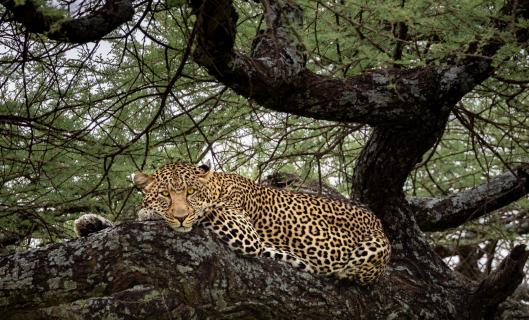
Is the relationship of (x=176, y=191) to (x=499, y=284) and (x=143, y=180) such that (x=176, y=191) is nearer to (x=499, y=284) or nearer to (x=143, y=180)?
(x=143, y=180)

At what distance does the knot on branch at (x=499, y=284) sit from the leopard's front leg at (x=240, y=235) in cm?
136

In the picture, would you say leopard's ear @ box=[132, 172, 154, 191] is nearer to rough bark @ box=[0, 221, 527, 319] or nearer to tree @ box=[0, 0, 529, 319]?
tree @ box=[0, 0, 529, 319]

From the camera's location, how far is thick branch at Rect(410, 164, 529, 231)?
8375 mm

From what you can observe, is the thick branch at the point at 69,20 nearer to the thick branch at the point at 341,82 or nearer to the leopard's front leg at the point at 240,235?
the thick branch at the point at 341,82

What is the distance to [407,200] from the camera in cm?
849

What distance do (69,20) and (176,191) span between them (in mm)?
1688

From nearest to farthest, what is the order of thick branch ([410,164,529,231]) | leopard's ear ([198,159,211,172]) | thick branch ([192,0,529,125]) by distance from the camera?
thick branch ([192,0,529,125])
leopard's ear ([198,159,211,172])
thick branch ([410,164,529,231])

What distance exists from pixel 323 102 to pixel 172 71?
2.00 m

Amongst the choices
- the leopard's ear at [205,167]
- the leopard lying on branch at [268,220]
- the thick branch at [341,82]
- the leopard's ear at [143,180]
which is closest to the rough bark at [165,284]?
the leopard lying on branch at [268,220]

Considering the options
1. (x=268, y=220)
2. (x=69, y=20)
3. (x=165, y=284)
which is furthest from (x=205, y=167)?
(x=69, y=20)

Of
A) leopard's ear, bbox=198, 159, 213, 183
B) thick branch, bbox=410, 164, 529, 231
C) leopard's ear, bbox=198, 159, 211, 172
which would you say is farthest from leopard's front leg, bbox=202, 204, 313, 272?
thick branch, bbox=410, 164, 529, 231

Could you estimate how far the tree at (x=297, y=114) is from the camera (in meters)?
5.41

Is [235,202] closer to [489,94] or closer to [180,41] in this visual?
[180,41]

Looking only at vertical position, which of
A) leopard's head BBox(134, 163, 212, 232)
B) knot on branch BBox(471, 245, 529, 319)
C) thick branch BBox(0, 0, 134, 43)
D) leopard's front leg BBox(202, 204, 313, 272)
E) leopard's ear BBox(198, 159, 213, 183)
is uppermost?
thick branch BBox(0, 0, 134, 43)
